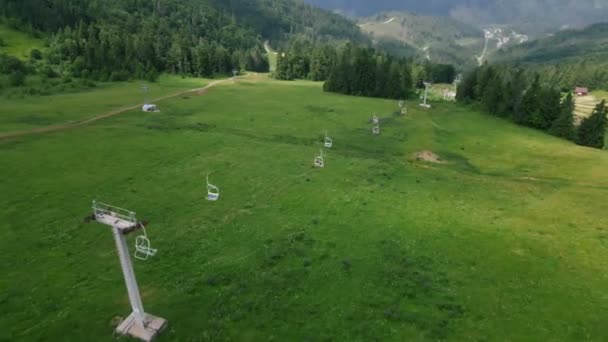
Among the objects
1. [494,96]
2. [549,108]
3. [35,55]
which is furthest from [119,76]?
[549,108]

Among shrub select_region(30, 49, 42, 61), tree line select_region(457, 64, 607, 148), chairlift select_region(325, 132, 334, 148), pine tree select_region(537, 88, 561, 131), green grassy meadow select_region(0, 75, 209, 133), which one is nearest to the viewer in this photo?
green grassy meadow select_region(0, 75, 209, 133)

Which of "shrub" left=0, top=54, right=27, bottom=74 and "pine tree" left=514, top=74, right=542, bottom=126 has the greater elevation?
"shrub" left=0, top=54, right=27, bottom=74

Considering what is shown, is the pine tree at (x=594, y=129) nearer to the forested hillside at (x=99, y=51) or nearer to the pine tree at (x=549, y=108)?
the pine tree at (x=549, y=108)

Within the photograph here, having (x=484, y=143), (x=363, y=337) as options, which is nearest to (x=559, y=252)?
(x=363, y=337)

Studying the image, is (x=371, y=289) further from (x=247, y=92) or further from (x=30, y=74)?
(x=30, y=74)

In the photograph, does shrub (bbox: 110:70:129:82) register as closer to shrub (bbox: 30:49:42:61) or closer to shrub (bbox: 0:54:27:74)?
shrub (bbox: 0:54:27:74)

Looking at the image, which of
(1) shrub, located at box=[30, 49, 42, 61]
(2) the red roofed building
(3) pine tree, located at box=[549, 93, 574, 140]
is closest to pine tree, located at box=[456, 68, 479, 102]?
(3) pine tree, located at box=[549, 93, 574, 140]

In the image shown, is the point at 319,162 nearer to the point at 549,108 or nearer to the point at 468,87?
the point at 549,108

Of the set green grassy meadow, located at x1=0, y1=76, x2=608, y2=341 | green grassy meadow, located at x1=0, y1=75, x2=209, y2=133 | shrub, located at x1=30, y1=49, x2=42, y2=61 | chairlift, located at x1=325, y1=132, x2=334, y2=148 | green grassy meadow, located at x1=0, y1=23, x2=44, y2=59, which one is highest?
green grassy meadow, located at x1=0, y1=23, x2=44, y2=59
